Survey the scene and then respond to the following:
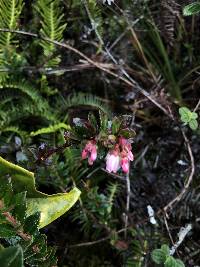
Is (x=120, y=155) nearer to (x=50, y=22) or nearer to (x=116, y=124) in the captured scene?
(x=116, y=124)

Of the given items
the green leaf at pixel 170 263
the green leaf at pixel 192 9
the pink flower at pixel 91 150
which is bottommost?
the green leaf at pixel 170 263

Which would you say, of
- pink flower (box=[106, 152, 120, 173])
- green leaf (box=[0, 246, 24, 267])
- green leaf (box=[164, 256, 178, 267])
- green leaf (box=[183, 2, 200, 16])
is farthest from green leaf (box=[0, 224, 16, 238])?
green leaf (box=[183, 2, 200, 16])

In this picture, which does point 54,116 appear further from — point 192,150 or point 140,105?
point 192,150

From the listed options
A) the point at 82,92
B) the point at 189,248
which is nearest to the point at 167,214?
the point at 189,248

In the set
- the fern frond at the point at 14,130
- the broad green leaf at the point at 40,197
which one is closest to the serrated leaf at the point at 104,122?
the broad green leaf at the point at 40,197

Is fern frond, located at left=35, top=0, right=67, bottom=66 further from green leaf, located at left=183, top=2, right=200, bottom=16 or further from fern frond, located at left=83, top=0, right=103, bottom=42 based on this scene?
green leaf, located at left=183, top=2, right=200, bottom=16

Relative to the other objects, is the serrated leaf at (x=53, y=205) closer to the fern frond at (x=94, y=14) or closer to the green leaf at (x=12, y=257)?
the green leaf at (x=12, y=257)

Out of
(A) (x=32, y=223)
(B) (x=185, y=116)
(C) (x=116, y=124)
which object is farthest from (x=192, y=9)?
(A) (x=32, y=223)
